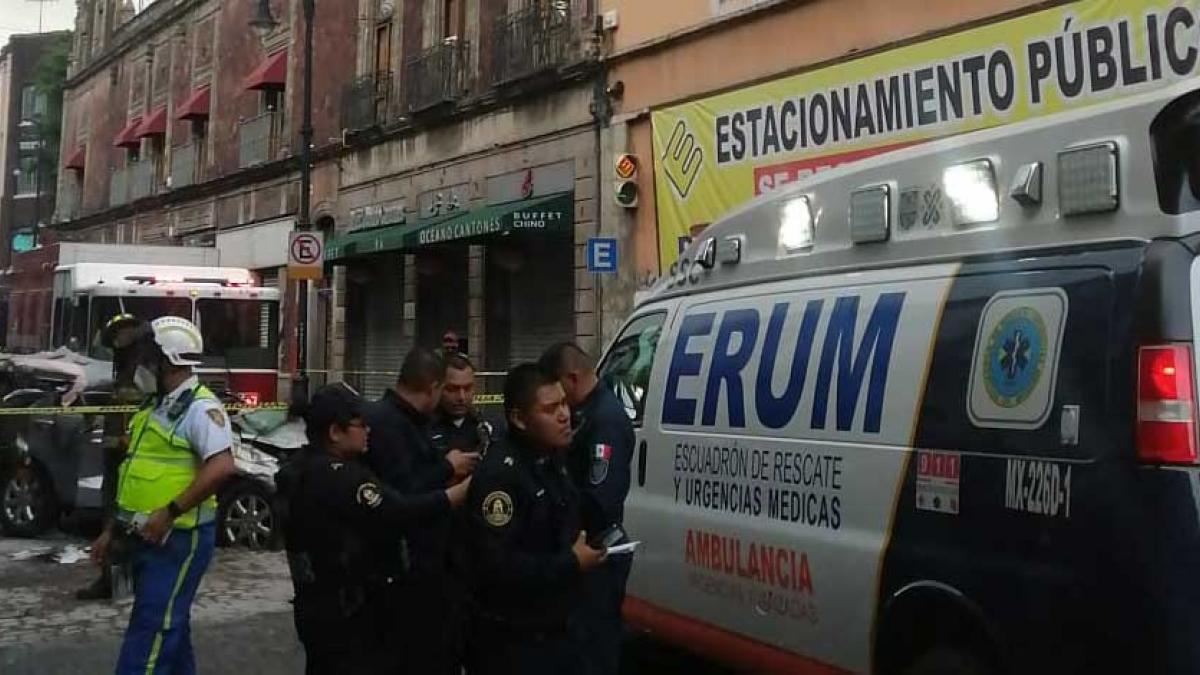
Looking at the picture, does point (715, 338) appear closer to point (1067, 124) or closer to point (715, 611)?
point (715, 611)

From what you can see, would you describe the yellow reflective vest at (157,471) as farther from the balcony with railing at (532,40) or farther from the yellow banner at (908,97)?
the balcony with railing at (532,40)

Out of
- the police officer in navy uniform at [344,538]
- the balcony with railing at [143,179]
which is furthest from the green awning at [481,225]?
the balcony with railing at [143,179]

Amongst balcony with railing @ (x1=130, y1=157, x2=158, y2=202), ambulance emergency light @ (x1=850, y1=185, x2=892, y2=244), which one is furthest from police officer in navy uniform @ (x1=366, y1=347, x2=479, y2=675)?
balcony with railing @ (x1=130, y1=157, x2=158, y2=202)

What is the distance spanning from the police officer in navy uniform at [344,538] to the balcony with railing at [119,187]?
124 feet

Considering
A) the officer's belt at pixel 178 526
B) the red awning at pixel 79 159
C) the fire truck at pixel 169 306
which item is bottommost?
the officer's belt at pixel 178 526

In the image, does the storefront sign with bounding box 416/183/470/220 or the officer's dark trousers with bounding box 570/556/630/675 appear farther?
the storefront sign with bounding box 416/183/470/220

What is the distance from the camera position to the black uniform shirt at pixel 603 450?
455cm

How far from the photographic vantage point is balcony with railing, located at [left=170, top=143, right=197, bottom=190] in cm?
3428

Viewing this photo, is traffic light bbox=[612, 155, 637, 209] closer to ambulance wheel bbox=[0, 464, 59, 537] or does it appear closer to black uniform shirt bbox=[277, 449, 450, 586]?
ambulance wheel bbox=[0, 464, 59, 537]

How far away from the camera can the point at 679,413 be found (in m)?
6.05

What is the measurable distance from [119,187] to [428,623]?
38.9 metres

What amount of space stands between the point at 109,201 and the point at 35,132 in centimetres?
2891

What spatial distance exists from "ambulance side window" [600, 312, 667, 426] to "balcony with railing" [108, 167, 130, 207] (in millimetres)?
35942

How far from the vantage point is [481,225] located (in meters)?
19.7
